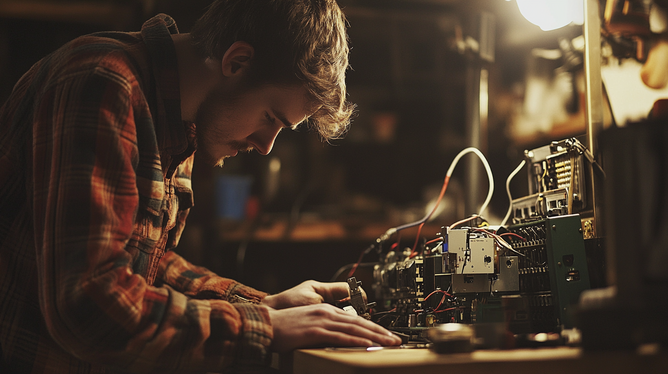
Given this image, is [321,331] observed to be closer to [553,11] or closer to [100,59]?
[100,59]

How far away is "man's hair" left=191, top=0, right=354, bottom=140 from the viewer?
55.6 inches

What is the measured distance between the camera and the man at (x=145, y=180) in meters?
0.96

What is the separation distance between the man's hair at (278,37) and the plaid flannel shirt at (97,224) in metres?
0.15

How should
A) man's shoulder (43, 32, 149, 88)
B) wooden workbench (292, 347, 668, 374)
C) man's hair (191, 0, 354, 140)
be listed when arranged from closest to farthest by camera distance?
wooden workbench (292, 347, 668, 374), man's shoulder (43, 32, 149, 88), man's hair (191, 0, 354, 140)

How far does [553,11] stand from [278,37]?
864 millimetres

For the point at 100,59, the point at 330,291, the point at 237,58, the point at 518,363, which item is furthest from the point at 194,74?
the point at 518,363

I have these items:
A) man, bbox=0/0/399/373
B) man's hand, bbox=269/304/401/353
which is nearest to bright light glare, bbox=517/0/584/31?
man, bbox=0/0/399/373

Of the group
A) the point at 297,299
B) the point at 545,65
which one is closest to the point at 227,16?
the point at 297,299

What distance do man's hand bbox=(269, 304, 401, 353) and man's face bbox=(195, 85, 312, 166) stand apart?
580mm

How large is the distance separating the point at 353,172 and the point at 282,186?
0.58m

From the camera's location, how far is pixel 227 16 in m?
1.44

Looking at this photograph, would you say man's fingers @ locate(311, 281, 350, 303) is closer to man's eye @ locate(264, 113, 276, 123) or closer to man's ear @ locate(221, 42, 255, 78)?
man's eye @ locate(264, 113, 276, 123)

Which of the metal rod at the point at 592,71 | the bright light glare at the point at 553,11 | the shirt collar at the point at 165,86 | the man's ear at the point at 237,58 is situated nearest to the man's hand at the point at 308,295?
the shirt collar at the point at 165,86

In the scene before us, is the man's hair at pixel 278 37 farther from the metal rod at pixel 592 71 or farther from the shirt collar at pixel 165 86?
the metal rod at pixel 592 71
